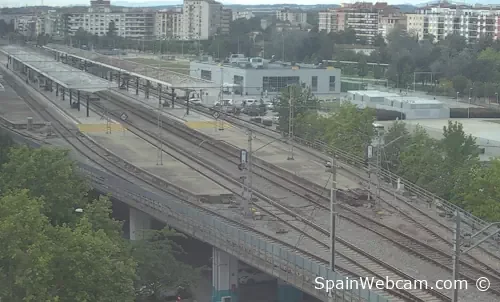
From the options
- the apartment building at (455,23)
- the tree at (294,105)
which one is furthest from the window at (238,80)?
the apartment building at (455,23)

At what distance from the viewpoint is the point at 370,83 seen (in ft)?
167

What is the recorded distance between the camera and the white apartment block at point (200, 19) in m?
91.9

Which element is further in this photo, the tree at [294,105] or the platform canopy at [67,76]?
the platform canopy at [67,76]

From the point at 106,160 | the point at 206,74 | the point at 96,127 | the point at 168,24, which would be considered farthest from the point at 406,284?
the point at 168,24

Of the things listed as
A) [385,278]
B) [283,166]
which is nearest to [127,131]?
[283,166]

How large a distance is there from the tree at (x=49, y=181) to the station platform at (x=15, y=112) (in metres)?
11.4

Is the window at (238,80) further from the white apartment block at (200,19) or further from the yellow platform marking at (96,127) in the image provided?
the white apartment block at (200,19)

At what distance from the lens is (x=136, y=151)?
76.0ft

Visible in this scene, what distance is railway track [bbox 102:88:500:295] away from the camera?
1278 cm

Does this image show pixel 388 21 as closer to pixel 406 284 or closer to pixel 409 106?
pixel 409 106

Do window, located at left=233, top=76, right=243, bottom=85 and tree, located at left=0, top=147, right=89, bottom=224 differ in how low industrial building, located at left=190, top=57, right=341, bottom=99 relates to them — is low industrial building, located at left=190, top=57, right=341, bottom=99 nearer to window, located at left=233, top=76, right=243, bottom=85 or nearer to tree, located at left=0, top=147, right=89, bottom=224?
window, located at left=233, top=76, right=243, bottom=85

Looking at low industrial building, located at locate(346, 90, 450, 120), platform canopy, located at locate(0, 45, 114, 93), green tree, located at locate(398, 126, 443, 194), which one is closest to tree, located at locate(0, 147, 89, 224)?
green tree, located at locate(398, 126, 443, 194)

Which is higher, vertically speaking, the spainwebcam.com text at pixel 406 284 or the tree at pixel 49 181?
the tree at pixel 49 181

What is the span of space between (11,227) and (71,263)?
0.85m
